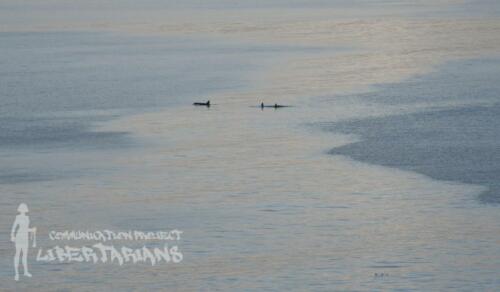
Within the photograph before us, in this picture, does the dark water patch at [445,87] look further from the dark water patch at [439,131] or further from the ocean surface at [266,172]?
the ocean surface at [266,172]

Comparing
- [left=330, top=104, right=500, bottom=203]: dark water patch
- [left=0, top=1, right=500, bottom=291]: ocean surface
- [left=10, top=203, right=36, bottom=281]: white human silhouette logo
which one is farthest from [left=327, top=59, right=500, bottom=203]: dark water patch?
[left=10, top=203, right=36, bottom=281]: white human silhouette logo

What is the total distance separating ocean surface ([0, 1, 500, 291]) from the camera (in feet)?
107

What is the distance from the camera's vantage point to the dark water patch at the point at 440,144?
141 feet

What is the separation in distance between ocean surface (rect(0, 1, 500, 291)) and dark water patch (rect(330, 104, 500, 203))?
125mm

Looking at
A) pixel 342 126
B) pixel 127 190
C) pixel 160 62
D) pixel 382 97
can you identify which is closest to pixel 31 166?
pixel 127 190

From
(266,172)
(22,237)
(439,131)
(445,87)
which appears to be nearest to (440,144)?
(439,131)

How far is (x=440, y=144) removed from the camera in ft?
158

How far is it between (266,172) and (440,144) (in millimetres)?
7632

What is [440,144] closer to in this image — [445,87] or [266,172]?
[266,172]

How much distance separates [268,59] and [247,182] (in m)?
45.8

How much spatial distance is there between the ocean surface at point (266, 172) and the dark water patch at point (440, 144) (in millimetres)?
125

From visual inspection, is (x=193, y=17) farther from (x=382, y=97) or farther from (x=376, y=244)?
(x=376, y=244)

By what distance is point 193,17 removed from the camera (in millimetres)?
151250

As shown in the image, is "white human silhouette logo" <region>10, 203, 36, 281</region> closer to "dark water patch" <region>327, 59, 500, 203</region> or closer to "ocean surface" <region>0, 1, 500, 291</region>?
"ocean surface" <region>0, 1, 500, 291</region>
